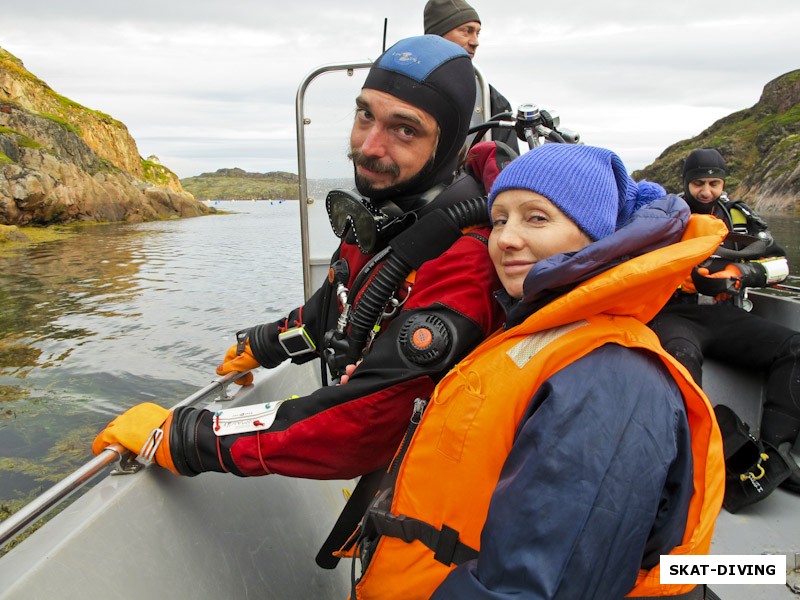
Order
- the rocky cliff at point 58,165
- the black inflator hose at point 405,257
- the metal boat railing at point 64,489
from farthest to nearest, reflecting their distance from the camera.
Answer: the rocky cliff at point 58,165
the black inflator hose at point 405,257
the metal boat railing at point 64,489

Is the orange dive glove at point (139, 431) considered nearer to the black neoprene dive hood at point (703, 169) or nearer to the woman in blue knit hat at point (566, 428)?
the woman in blue knit hat at point (566, 428)

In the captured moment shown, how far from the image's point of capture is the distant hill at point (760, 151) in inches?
1839

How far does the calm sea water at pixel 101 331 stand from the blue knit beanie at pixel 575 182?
142 inches

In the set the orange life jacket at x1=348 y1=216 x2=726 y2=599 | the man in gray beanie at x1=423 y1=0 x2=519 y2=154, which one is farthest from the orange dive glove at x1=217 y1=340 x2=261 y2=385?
the man in gray beanie at x1=423 y1=0 x2=519 y2=154

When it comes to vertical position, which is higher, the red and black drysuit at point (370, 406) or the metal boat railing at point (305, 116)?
the metal boat railing at point (305, 116)

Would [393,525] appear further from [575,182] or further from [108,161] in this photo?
[108,161]

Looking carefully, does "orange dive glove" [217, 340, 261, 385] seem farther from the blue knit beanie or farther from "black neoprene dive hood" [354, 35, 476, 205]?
the blue knit beanie

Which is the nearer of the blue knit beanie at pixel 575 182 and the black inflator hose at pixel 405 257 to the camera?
the blue knit beanie at pixel 575 182

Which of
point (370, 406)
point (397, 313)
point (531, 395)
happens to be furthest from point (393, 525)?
point (397, 313)

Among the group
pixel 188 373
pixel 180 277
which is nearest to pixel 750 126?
pixel 180 277

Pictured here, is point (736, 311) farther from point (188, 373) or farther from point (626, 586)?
point (188, 373)

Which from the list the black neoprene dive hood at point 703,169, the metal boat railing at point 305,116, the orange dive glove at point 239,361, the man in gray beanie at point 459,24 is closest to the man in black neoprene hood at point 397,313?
the orange dive glove at point 239,361

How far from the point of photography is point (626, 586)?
1.00 metres

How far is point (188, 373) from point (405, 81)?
235 inches
